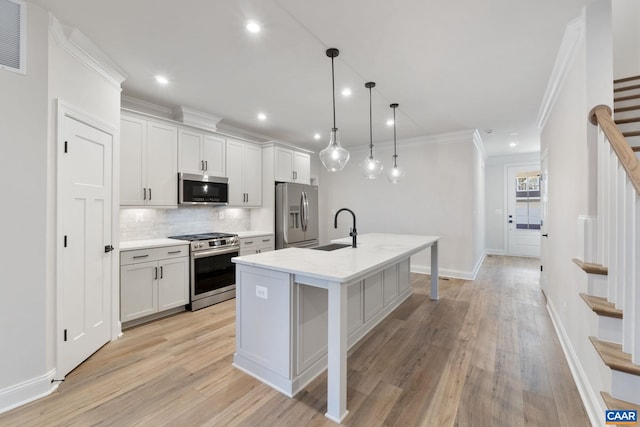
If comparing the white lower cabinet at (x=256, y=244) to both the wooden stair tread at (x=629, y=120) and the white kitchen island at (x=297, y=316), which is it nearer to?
the white kitchen island at (x=297, y=316)

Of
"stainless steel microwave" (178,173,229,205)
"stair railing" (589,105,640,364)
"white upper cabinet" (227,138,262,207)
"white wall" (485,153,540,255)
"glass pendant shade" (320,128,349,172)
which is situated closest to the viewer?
"stair railing" (589,105,640,364)

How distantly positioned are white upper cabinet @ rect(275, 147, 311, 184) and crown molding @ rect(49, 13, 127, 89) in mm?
2585

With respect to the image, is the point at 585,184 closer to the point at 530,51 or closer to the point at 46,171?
the point at 530,51

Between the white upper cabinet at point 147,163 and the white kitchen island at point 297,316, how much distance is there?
1997mm

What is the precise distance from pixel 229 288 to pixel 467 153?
4656mm

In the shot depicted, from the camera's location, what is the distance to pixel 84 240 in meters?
2.35

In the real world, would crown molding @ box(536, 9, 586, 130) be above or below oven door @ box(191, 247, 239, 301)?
above

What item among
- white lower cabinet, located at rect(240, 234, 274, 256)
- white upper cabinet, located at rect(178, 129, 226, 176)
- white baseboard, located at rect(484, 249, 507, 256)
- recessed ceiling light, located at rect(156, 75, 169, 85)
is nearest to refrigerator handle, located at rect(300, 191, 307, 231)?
white lower cabinet, located at rect(240, 234, 274, 256)

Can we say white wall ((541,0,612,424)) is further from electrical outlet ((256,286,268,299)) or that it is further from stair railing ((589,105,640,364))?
electrical outlet ((256,286,268,299))

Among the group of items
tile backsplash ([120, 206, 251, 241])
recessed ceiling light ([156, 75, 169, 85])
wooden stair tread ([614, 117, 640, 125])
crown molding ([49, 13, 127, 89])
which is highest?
recessed ceiling light ([156, 75, 169, 85])

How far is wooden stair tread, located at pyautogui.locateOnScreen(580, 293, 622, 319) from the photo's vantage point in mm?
1510

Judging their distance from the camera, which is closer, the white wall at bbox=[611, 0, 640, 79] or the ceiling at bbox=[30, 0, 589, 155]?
the ceiling at bbox=[30, 0, 589, 155]

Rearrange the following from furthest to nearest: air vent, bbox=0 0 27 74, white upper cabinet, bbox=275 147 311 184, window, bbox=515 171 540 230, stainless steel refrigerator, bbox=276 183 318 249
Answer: window, bbox=515 171 540 230 → white upper cabinet, bbox=275 147 311 184 → stainless steel refrigerator, bbox=276 183 318 249 → air vent, bbox=0 0 27 74

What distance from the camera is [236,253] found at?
4.11m
